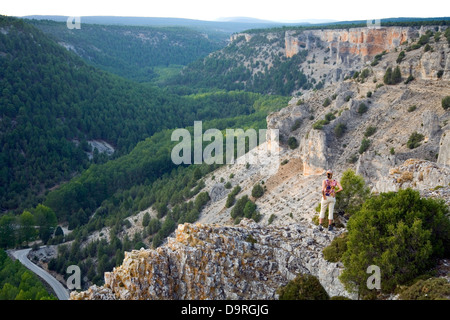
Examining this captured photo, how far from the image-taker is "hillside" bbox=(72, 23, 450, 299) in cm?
1909

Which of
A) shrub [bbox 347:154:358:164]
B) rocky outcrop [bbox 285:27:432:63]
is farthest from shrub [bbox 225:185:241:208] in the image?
rocky outcrop [bbox 285:27:432:63]

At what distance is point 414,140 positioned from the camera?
36281 mm

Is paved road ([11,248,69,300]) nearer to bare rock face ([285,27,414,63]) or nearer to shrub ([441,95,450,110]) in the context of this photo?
shrub ([441,95,450,110])

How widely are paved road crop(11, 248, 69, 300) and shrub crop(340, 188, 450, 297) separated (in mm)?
32690

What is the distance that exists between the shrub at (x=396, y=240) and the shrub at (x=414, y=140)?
18.1m

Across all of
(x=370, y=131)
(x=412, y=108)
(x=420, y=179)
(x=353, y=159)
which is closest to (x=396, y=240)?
(x=420, y=179)

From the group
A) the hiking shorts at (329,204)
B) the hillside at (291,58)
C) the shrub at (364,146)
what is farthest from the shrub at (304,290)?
the hillside at (291,58)

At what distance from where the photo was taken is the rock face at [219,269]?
18438mm

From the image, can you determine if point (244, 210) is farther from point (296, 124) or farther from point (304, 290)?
point (304, 290)

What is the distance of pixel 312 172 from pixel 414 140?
9.78 metres

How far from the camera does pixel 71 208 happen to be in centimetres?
6969
